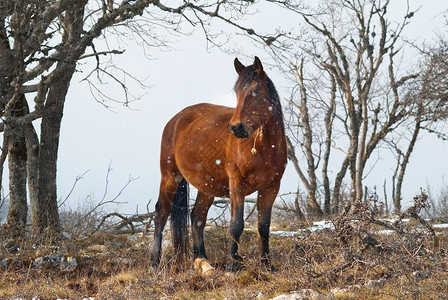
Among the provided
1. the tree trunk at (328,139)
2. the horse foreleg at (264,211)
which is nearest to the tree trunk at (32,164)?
the horse foreleg at (264,211)

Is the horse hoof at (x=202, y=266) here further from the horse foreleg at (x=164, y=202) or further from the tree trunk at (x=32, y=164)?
→ the tree trunk at (x=32, y=164)

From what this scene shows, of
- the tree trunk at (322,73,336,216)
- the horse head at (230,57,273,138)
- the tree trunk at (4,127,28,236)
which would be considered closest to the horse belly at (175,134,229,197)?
the horse head at (230,57,273,138)

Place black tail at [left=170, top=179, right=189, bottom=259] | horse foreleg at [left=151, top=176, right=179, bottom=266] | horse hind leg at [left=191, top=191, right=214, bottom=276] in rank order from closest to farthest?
horse hind leg at [left=191, top=191, right=214, bottom=276] < black tail at [left=170, top=179, right=189, bottom=259] < horse foreleg at [left=151, top=176, right=179, bottom=266]

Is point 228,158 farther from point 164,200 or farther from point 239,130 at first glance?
point 164,200

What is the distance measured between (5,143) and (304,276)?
668 centimetres

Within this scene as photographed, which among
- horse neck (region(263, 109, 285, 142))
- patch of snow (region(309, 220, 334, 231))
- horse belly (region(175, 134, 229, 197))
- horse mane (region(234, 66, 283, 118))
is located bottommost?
patch of snow (region(309, 220, 334, 231))

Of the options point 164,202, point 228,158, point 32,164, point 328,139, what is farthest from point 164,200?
point 328,139

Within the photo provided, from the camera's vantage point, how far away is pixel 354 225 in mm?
4902

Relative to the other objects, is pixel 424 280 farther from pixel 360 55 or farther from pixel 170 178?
pixel 360 55

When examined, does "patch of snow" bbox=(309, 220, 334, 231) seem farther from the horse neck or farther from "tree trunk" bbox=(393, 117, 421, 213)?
"tree trunk" bbox=(393, 117, 421, 213)

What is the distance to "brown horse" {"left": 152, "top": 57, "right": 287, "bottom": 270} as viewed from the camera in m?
5.48

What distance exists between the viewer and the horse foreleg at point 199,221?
6.90 meters

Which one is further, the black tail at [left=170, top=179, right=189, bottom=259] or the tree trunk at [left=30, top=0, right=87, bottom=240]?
the tree trunk at [left=30, top=0, right=87, bottom=240]

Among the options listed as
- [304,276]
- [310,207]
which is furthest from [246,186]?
[310,207]
